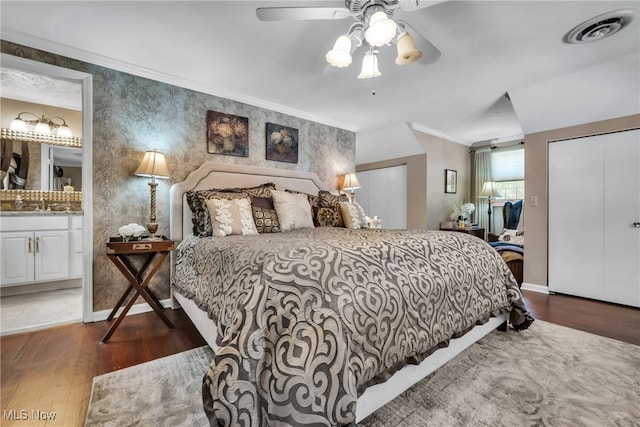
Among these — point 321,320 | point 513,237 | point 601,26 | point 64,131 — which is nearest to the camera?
point 321,320

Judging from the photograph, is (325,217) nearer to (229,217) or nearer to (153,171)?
(229,217)

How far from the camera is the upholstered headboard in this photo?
280 cm

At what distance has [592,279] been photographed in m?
3.09

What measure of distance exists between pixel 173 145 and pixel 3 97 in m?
2.36

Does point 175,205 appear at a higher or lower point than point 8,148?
lower

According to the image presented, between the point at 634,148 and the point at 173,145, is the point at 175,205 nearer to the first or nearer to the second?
the point at 173,145

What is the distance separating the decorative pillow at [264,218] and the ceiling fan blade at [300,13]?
152 cm

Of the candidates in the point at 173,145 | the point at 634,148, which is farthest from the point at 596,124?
the point at 173,145

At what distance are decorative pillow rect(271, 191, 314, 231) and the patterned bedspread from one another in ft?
3.53

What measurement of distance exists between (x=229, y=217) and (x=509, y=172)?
520 cm

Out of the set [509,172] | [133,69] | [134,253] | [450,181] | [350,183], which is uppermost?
[133,69]

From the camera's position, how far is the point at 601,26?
2053mm

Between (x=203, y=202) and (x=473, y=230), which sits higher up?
(x=203, y=202)

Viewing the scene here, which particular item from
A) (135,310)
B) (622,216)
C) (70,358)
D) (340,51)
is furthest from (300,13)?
(622,216)
